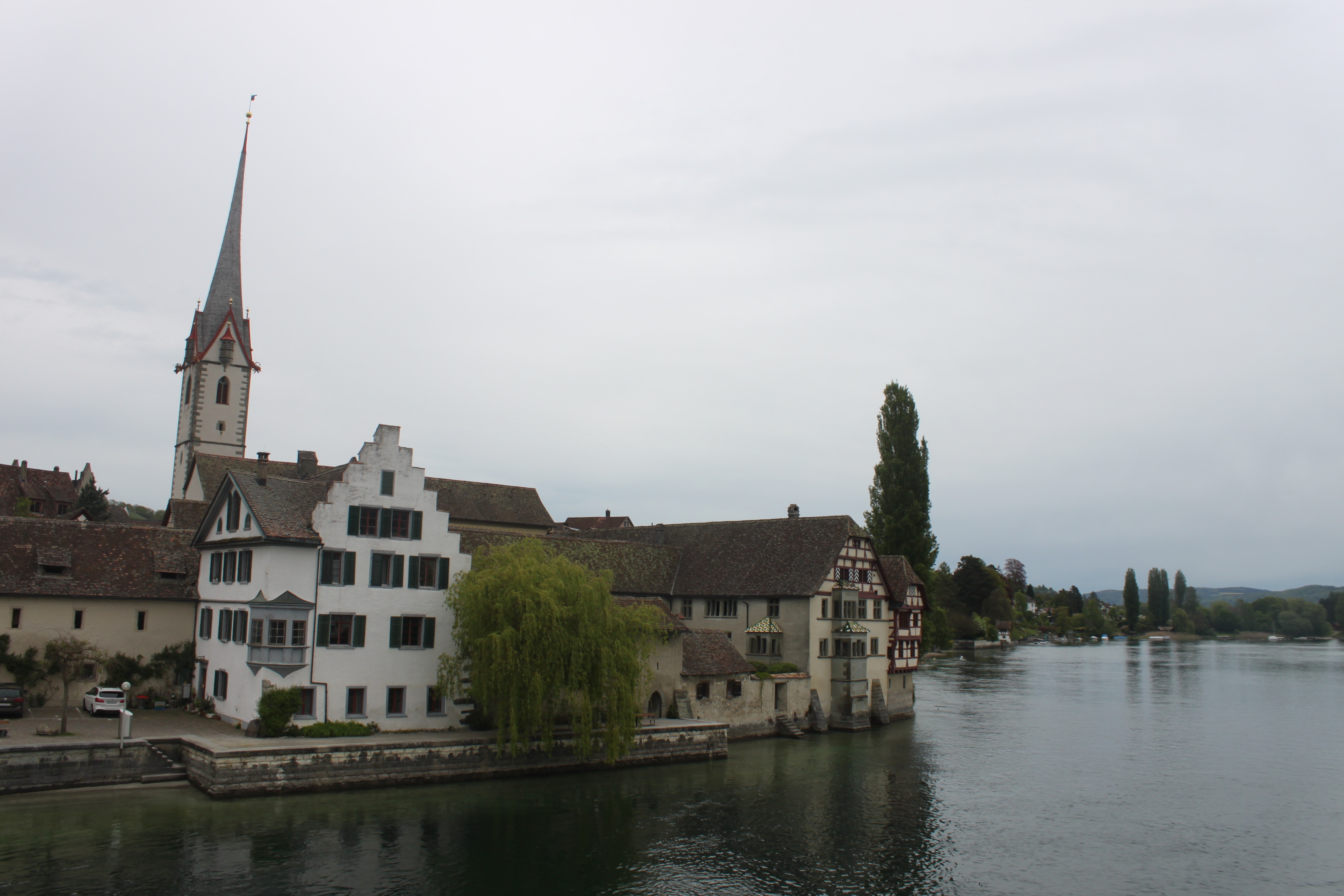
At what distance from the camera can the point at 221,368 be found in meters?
81.2

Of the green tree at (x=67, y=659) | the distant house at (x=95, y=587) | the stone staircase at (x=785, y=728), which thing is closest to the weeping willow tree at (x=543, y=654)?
the stone staircase at (x=785, y=728)

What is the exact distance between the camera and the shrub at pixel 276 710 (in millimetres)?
37094

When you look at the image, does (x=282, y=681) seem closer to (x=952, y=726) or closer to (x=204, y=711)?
(x=204, y=711)

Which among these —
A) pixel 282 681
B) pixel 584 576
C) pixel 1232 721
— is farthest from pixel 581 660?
pixel 1232 721

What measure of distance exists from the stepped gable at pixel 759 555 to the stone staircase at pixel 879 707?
8.61 m

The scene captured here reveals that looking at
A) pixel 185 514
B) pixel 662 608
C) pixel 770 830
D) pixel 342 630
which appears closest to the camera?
pixel 770 830

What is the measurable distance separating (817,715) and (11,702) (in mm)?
39055

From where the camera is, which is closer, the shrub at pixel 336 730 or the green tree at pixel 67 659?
the shrub at pixel 336 730

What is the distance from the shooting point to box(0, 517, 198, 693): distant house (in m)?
42.2

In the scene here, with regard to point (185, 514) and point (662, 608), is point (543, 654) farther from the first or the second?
point (185, 514)

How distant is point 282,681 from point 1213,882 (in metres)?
33.3

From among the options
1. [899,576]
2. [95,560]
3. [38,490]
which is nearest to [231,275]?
[38,490]

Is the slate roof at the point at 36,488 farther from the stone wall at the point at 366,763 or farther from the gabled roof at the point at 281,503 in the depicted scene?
the stone wall at the point at 366,763

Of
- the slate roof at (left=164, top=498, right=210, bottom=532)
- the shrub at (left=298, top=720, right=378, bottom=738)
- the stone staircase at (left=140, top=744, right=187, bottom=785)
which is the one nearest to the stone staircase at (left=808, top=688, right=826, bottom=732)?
the shrub at (left=298, top=720, right=378, bottom=738)
